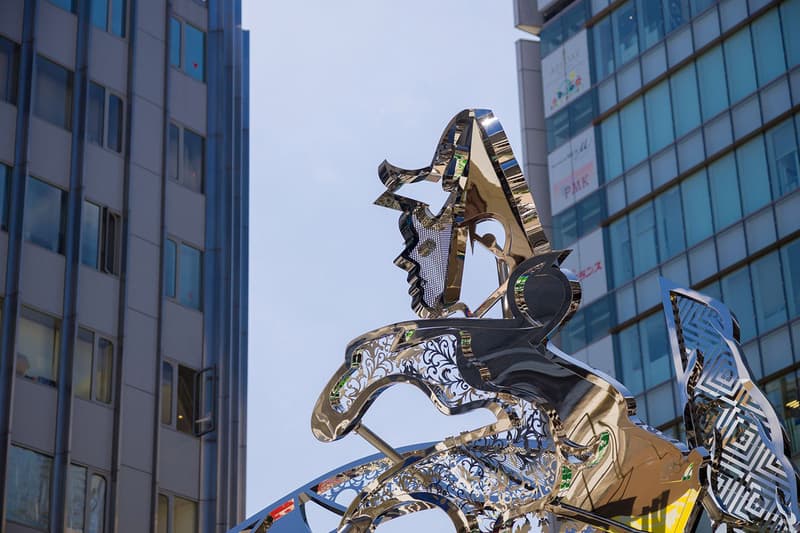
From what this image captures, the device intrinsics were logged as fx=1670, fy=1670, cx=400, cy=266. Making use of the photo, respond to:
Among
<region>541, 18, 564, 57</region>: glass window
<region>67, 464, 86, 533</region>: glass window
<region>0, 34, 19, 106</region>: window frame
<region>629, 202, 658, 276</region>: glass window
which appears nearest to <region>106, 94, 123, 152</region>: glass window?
<region>0, 34, 19, 106</region>: window frame

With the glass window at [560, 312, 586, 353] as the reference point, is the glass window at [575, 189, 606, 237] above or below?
above

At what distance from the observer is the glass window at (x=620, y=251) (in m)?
43.7

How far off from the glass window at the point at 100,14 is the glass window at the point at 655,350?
1602 cm

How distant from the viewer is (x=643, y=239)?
142ft

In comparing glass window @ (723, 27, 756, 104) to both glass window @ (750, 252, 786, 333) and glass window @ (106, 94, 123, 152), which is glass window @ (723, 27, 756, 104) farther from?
glass window @ (106, 94, 123, 152)

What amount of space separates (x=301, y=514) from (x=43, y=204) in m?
Result: 17.9

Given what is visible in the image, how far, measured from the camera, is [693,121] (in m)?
42.3

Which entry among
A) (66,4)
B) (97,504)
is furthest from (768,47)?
(97,504)

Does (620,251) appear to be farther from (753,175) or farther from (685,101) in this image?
(753,175)

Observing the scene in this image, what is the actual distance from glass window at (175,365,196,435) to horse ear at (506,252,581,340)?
20543 millimetres

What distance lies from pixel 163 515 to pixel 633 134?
1972 centimetres

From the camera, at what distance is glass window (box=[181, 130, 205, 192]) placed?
33406mm

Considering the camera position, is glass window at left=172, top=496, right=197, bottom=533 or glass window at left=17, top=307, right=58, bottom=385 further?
glass window at left=172, top=496, right=197, bottom=533

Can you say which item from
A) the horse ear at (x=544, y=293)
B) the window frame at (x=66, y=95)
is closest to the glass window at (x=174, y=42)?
the window frame at (x=66, y=95)
